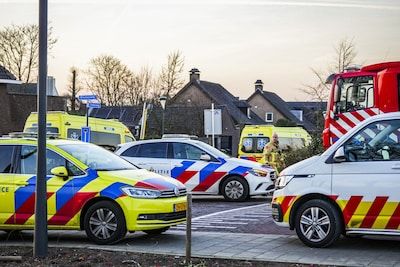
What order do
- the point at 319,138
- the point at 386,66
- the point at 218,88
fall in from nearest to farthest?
1. the point at 386,66
2. the point at 319,138
3. the point at 218,88

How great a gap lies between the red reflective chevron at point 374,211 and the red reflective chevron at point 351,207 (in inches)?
7.3

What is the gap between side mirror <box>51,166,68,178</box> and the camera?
8992 mm

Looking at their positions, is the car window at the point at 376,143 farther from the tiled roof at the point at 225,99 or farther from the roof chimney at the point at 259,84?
the roof chimney at the point at 259,84

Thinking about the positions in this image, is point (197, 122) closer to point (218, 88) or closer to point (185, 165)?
point (218, 88)

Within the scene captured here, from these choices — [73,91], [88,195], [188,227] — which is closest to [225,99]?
[73,91]

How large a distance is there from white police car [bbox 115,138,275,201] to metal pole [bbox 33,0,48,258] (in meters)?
7.69

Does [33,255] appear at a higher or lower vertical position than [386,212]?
lower

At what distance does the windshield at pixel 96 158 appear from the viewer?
30.7 feet

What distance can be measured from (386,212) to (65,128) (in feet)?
46.0

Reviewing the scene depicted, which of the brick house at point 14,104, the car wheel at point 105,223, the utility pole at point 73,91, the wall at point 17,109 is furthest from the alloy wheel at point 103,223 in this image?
the utility pole at point 73,91

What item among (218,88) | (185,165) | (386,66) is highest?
(218,88)

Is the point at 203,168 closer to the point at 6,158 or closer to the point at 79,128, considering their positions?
the point at 6,158

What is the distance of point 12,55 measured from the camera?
166 feet

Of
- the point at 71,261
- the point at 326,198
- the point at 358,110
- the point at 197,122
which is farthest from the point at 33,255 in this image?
the point at 197,122
